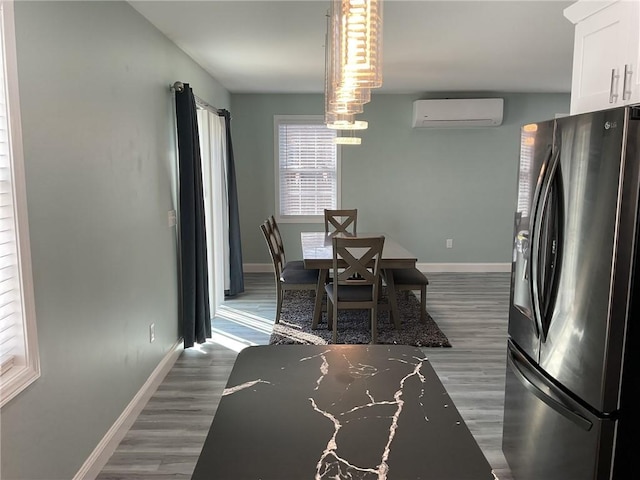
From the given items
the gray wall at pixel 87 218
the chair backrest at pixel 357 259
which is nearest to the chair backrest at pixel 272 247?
the chair backrest at pixel 357 259

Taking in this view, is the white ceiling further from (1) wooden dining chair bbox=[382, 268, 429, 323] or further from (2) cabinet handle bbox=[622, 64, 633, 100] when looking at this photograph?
(1) wooden dining chair bbox=[382, 268, 429, 323]

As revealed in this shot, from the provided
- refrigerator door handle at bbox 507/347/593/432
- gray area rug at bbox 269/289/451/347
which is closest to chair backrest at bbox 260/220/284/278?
gray area rug at bbox 269/289/451/347

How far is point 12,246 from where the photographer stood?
172cm

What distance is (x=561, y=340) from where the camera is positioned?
1.85 metres

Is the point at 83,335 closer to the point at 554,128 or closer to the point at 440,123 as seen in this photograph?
the point at 554,128

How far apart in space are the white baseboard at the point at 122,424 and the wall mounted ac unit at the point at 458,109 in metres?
4.35

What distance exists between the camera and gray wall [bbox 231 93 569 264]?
6488mm

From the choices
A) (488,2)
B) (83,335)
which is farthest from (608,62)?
(83,335)

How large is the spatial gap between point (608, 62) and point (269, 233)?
307cm

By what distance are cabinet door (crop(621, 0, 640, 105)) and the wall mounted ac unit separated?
4.46m

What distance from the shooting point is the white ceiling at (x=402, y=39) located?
2.91 m

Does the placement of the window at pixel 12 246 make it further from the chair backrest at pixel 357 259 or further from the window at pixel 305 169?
the window at pixel 305 169

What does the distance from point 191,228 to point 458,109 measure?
4.06 meters

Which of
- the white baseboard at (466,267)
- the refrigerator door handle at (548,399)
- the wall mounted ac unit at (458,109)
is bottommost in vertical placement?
the white baseboard at (466,267)
